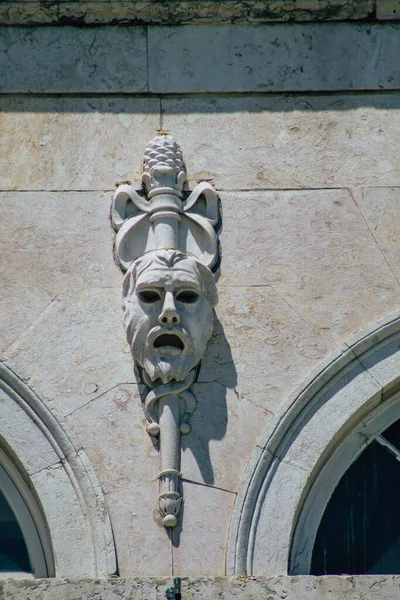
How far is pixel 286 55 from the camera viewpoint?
37.7 ft

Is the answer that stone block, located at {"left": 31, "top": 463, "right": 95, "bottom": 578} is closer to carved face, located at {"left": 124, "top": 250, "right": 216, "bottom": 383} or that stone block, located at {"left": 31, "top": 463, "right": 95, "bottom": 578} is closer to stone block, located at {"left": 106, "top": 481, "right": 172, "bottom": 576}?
stone block, located at {"left": 106, "top": 481, "right": 172, "bottom": 576}

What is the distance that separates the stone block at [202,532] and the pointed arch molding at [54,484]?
14.6 inches

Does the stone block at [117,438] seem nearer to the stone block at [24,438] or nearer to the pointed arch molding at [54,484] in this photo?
the pointed arch molding at [54,484]

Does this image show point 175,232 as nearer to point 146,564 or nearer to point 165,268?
point 165,268

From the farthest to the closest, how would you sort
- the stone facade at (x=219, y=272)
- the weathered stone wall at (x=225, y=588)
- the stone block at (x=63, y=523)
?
the stone facade at (x=219, y=272) → the stone block at (x=63, y=523) → the weathered stone wall at (x=225, y=588)

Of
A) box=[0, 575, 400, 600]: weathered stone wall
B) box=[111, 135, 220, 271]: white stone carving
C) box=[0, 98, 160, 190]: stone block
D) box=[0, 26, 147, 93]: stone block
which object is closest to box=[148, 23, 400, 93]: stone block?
box=[0, 26, 147, 93]: stone block

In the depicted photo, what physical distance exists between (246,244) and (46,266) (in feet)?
3.79

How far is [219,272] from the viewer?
11031 millimetres

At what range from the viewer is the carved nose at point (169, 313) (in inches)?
417

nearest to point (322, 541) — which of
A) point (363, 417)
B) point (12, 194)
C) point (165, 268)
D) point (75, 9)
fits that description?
point (363, 417)

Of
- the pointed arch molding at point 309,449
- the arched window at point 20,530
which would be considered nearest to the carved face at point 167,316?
the pointed arch molding at point 309,449

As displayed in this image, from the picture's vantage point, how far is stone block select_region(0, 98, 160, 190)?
1127cm

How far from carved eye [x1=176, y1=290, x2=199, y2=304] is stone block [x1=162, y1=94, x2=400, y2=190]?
2.57 ft

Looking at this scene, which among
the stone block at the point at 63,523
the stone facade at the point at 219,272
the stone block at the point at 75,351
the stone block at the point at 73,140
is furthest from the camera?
the stone block at the point at 73,140
